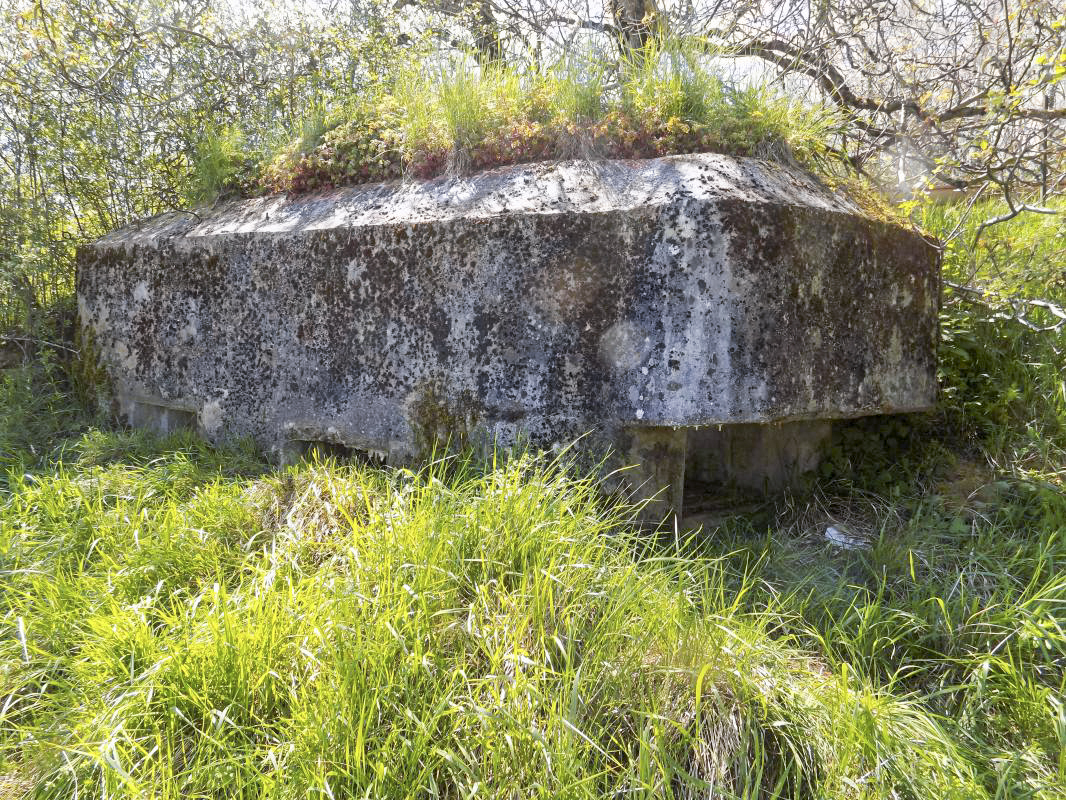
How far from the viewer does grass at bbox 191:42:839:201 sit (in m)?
3.08

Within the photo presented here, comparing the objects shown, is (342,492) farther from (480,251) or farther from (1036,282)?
(1036,282)

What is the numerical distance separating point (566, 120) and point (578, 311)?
0.95 metres

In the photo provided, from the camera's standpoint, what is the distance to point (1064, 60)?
8.38 ft

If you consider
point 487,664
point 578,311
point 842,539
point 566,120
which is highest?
point 566,120

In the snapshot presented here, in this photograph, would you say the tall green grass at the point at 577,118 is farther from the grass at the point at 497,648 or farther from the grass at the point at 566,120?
the grass at the point at 497,648

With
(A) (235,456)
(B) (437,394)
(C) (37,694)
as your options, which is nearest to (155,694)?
(C) (37,694)

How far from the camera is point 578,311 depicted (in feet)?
8.85

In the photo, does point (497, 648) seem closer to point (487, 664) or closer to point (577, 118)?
point (487, 664)

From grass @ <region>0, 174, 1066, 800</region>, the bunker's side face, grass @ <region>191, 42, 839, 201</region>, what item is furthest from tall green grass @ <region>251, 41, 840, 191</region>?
grass @ <region>0, 174, 1066, 800</region>

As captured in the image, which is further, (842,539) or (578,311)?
(842,539)

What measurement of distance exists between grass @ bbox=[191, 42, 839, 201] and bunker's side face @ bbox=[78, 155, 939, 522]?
0.51 ft

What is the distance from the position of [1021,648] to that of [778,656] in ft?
2.42

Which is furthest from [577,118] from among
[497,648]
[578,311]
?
[497,648]

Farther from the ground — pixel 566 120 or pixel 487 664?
pixel 566 120
